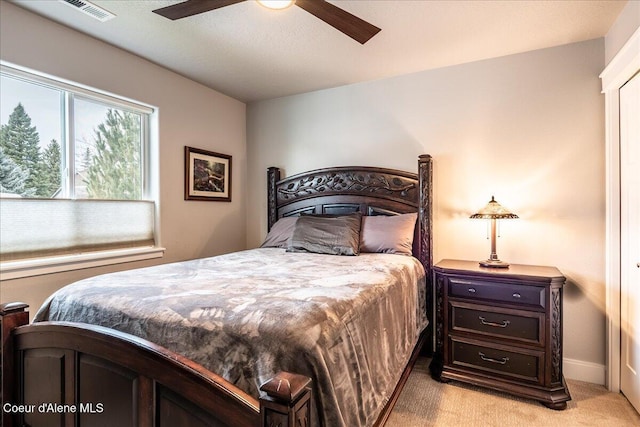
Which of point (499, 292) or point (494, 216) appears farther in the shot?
point (494, 216)

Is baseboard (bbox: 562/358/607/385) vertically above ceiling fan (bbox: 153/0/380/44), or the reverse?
ceiling fan (bbox: 153/0/380/44)

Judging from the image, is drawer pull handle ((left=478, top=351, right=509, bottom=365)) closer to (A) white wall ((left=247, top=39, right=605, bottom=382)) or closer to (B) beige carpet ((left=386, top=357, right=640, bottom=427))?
(B) beige carpet ((left=386, top=357, right=640, bottom=427))

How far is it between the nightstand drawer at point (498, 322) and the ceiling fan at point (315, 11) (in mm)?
1945

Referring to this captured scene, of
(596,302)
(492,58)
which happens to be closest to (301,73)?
(492,58)

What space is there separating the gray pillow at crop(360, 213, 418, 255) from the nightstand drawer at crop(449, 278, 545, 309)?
0.53 meters

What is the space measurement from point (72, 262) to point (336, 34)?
2560 mm

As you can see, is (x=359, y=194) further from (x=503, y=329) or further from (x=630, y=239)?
(x=630, y=239)

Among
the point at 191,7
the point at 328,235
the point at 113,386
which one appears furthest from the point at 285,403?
the point at 328,235

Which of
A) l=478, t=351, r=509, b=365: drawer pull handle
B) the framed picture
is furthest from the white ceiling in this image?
l=478, t=351, r=509, b=365: drawer pull handle

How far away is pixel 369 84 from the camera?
3.37 meters

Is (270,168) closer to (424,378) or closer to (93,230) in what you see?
(93,230)

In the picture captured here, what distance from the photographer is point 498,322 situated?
2297 mm

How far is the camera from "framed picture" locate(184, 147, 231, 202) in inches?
133

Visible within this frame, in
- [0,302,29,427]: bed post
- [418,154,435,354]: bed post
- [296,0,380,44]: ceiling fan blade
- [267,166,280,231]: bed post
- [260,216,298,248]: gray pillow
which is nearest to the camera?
[0,302,29,427]: bed post
